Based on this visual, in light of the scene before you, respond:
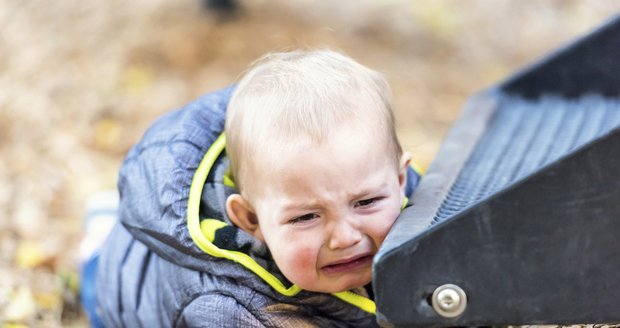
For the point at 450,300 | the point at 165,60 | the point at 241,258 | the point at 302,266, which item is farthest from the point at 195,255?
the point at 165,60

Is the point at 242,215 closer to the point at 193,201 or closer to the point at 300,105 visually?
the point at 193,201

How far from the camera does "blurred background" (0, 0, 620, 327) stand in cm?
355

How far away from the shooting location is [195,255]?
6.14 ft

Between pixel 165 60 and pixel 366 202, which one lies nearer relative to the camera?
pixel 366 202

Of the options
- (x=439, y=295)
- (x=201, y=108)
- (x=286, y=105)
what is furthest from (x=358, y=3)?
(x=439, y=295)

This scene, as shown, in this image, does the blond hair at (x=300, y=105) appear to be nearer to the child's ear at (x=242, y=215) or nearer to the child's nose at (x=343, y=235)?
the child's ear at (x=242, y=215)

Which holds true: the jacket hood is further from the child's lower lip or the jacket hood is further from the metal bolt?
the metal bolt

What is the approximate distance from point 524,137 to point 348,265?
85 centimetres

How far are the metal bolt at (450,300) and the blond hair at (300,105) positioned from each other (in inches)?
15.1

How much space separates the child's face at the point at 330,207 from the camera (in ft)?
5.51

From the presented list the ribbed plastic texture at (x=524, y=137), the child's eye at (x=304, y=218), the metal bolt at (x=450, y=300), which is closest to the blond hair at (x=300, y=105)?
the child's eye at (x=304, y=218)

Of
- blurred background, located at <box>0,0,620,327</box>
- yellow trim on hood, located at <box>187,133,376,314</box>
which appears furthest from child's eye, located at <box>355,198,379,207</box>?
blurred background, located at <box>0,0,620,327</box>

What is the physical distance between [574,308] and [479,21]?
3.56m

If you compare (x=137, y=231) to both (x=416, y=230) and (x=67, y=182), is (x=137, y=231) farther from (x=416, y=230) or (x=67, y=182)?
(x=67, y=182)
